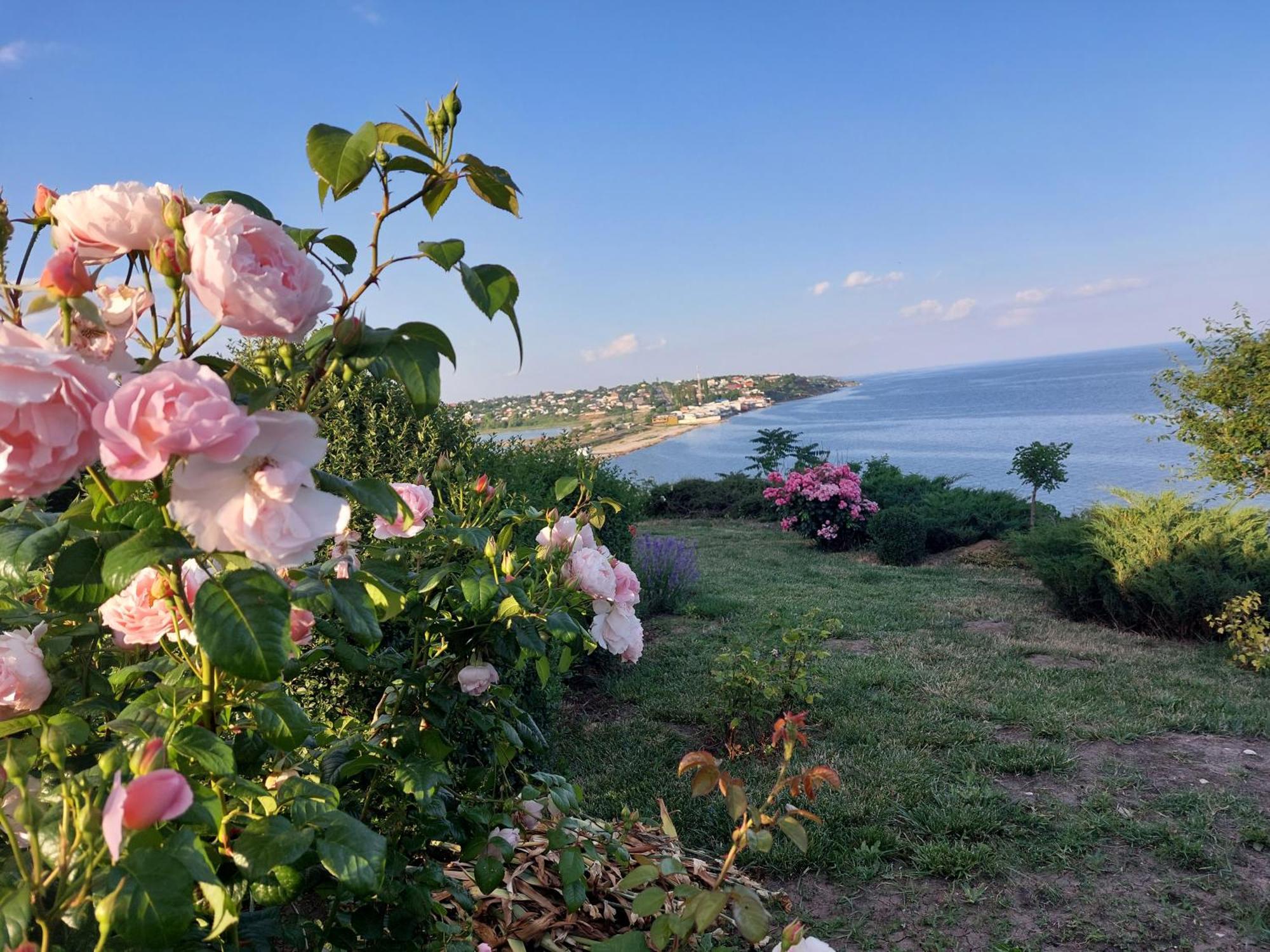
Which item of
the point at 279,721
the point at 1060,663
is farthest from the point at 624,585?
the point at 1060,663

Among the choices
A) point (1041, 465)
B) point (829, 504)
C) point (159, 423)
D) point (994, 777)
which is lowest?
point (994, 777)

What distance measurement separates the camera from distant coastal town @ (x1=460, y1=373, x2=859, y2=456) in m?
8.18

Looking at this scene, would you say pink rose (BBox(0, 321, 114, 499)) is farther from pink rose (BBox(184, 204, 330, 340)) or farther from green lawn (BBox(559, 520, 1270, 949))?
green lawn (BBox(559, 520, 1270, 949))

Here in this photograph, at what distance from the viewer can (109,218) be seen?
31.6 inches

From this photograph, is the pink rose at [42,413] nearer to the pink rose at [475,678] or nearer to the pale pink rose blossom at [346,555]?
the pale pink rose blossom at [346,555]

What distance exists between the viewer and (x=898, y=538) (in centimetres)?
970

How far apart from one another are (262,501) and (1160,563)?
7165 millimetres

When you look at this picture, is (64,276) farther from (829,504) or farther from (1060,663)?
(829,504)

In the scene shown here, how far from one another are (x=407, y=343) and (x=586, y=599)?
719mm

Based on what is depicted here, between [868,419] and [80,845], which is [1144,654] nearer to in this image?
[80,845]

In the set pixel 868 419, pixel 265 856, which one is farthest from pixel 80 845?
pixel 868 419

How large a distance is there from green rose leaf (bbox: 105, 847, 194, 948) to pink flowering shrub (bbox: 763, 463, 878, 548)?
10.1 m

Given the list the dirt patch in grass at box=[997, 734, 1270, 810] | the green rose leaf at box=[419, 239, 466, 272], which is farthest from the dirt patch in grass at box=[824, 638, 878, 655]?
the green rose leaf at box=[419, 239, 466, 272]

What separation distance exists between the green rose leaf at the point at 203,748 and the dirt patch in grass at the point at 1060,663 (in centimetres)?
523
